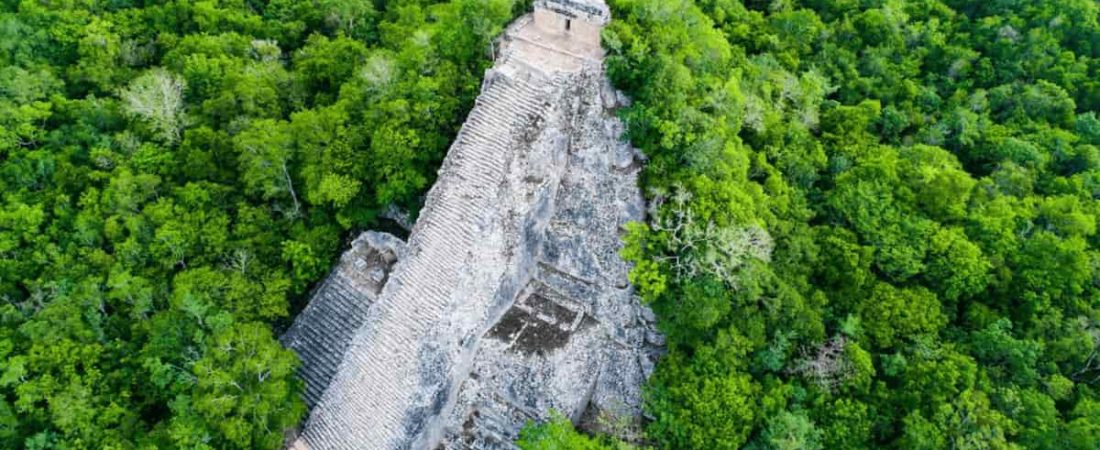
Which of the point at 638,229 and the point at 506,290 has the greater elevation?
the point at 638,229

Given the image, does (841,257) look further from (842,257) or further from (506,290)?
(506,290)

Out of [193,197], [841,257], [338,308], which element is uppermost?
[841,257]

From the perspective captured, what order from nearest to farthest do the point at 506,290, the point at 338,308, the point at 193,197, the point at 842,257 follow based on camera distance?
the point at 506,290 → the point at 842,257 → the point at 338,308 → the point at 193,197

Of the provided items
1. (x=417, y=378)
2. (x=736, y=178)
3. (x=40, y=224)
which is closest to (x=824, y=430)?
(x=736, y=178)

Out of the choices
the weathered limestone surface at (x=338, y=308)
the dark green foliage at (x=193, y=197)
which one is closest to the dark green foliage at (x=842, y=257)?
the dark green foliage at (x=193, y=197)

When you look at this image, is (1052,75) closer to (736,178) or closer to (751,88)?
(751,88)

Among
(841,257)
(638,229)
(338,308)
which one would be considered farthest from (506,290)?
(841,257)

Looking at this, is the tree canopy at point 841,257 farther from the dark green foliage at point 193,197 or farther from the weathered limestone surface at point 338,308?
the weathered limestone surface at point 338,308

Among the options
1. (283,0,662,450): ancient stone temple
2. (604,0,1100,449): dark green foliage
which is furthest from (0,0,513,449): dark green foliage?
(604,0,1100,449): dark green foliage
